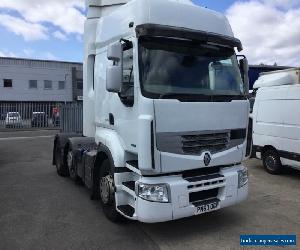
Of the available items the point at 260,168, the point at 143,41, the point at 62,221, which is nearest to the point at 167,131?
the point at 143,41

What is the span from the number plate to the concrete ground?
0.43m

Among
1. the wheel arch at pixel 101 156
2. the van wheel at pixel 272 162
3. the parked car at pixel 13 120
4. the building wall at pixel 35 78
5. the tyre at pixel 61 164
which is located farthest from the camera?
the building wall at pixel 35 78

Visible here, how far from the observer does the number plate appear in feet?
17.0

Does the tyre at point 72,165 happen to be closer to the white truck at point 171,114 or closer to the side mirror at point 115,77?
the white truck at point 171,114

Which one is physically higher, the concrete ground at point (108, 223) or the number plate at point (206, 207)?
the number plate at point (206, 207)

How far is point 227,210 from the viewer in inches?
260

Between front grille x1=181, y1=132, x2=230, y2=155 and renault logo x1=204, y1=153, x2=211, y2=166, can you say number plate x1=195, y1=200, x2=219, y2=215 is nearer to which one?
renault logo x1=204, y1=153, x2=211, y2=166

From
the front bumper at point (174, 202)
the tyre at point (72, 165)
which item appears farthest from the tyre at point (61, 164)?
the front bumper at point (174, 202)

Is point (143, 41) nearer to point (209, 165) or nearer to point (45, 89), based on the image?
point (209, 165)

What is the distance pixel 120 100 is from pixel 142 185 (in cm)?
138

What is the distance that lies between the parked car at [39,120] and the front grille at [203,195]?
24616 millimetres

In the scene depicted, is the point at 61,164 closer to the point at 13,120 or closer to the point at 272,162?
the point at 272,162

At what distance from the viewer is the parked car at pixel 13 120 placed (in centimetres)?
2772

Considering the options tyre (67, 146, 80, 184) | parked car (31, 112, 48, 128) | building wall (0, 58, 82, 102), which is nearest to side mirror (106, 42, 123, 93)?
tyre (67, 146, 80, 184)
